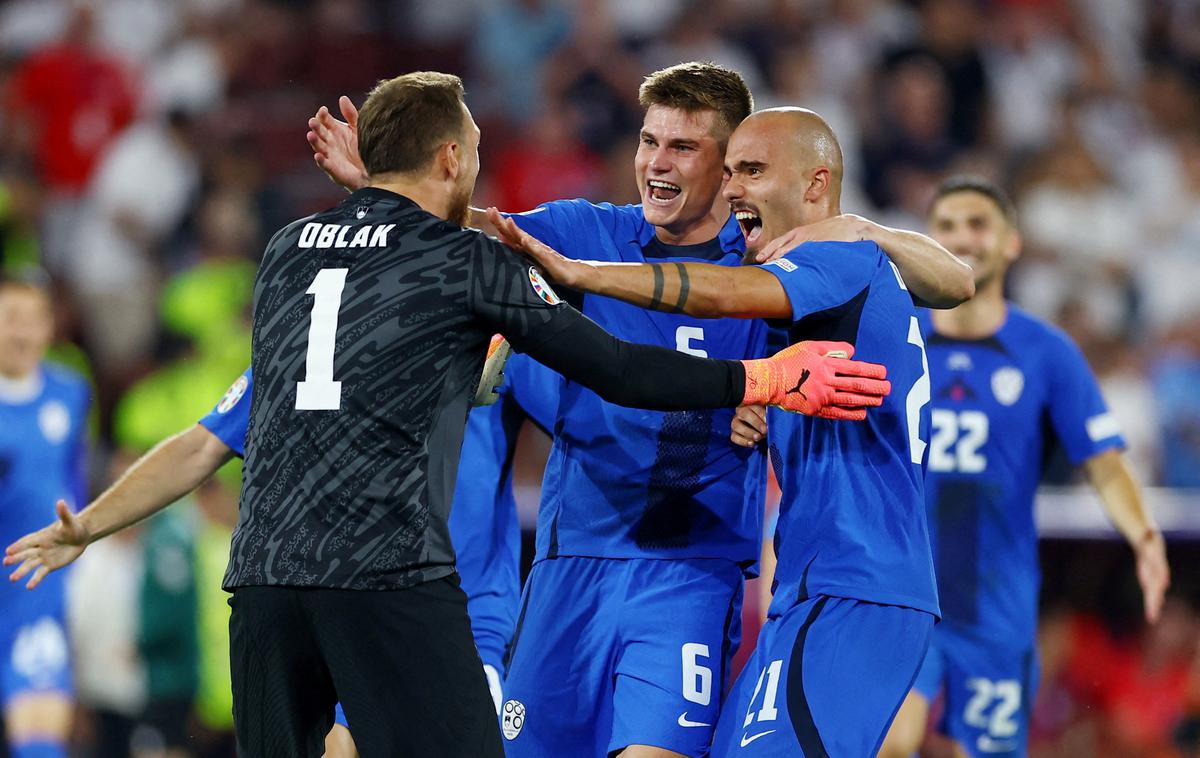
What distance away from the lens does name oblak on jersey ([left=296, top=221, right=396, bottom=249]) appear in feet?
13.6

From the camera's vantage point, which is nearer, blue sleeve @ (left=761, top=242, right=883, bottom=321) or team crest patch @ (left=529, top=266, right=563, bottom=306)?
team crest patch @ (left=529, top=266, right=563, bottom=306)

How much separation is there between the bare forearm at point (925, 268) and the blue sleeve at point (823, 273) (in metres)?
0.24

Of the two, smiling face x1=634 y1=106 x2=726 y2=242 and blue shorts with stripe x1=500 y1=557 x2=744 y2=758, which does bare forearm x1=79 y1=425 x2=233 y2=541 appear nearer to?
blue shorts with stripe x1=500 y1=557 x2=744 y2=758

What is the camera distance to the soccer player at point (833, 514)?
4461 mm

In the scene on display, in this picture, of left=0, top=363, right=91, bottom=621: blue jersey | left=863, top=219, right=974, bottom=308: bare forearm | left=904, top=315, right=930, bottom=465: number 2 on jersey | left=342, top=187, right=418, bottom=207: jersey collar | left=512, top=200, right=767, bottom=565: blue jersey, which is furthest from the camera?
left=0, top=363, right=91, bottom=621: blue jersey

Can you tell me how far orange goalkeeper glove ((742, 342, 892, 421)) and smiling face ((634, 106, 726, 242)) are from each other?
3.49 feet

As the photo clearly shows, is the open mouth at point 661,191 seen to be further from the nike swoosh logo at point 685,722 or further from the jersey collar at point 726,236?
the nike swoosh logo at point 685,722

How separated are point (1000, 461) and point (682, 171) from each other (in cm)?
280

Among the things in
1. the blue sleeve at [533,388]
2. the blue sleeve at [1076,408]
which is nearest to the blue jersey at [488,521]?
the blue sleeve at [533,388]

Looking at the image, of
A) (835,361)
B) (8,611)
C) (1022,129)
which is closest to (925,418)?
(835,361)

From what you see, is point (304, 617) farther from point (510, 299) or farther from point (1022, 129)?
point (1022, 129)

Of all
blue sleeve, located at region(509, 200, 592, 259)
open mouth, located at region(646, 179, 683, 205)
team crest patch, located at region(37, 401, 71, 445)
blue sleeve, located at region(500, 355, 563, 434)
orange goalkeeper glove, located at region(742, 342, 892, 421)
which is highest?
open mouth, located at region(646, 179, 683, 205)

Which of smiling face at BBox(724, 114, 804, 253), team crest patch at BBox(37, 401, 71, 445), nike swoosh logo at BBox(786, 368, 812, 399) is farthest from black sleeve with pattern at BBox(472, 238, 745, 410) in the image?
team crest patch at BBox(37, 401, 71, 445)

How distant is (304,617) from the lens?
13.3 ft
